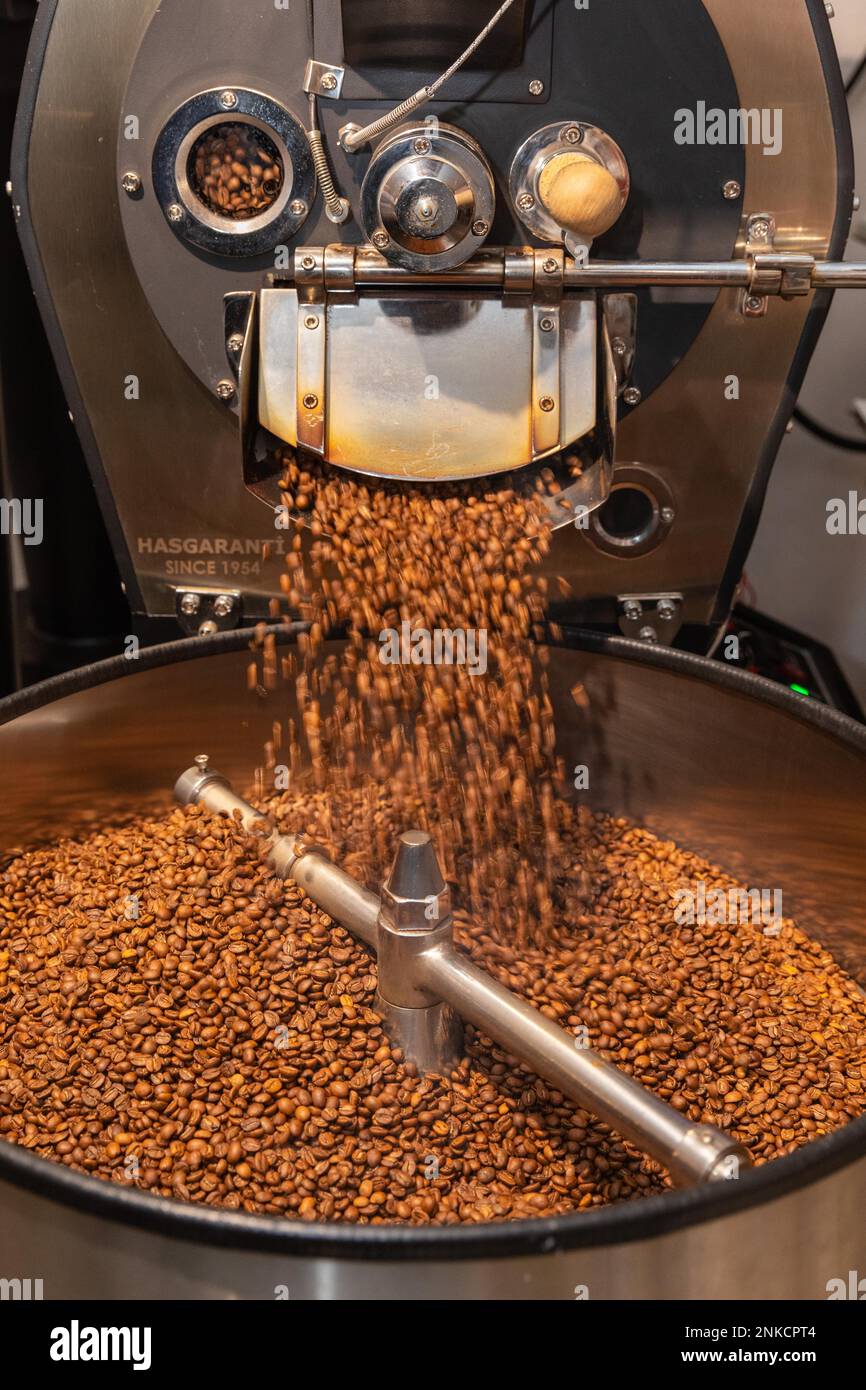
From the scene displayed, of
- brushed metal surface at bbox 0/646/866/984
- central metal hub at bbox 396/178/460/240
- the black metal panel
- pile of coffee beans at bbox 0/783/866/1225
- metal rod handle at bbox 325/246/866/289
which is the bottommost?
pile of coffee beans at bbox 0/783/866/1225

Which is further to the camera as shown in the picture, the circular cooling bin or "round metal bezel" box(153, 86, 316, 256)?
"round metal bezel" box(153, 86, 316, 256)

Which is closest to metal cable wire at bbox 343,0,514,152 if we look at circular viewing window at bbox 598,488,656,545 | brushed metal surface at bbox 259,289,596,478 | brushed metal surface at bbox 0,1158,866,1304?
brushed metal surface at bbox 259,289,596,478

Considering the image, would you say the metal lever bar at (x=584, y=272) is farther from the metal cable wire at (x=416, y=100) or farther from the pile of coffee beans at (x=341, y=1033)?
the pile of coffee beans at (x=341, y=1033)

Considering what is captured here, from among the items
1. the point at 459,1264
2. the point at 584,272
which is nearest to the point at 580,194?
the point at 584,272

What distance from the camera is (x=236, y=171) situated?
86 centimetres

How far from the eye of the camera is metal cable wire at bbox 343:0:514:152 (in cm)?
78

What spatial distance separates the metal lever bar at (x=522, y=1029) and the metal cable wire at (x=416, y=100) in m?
0.51

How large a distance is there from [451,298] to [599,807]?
49 centimetres

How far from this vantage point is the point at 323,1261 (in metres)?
0.51

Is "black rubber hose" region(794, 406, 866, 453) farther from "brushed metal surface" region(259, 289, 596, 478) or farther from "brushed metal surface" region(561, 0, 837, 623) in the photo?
A: "brushed metal surface" region(259, 289, 596, 478)

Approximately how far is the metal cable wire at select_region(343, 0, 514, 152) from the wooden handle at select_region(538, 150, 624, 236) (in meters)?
0.09

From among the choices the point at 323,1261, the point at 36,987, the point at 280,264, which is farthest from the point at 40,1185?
the point at 280,264

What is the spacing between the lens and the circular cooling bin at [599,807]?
0.51 meters

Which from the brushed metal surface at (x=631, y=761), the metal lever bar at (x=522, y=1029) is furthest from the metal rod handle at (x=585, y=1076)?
the brushed metal surface at (x=631, y=761)
